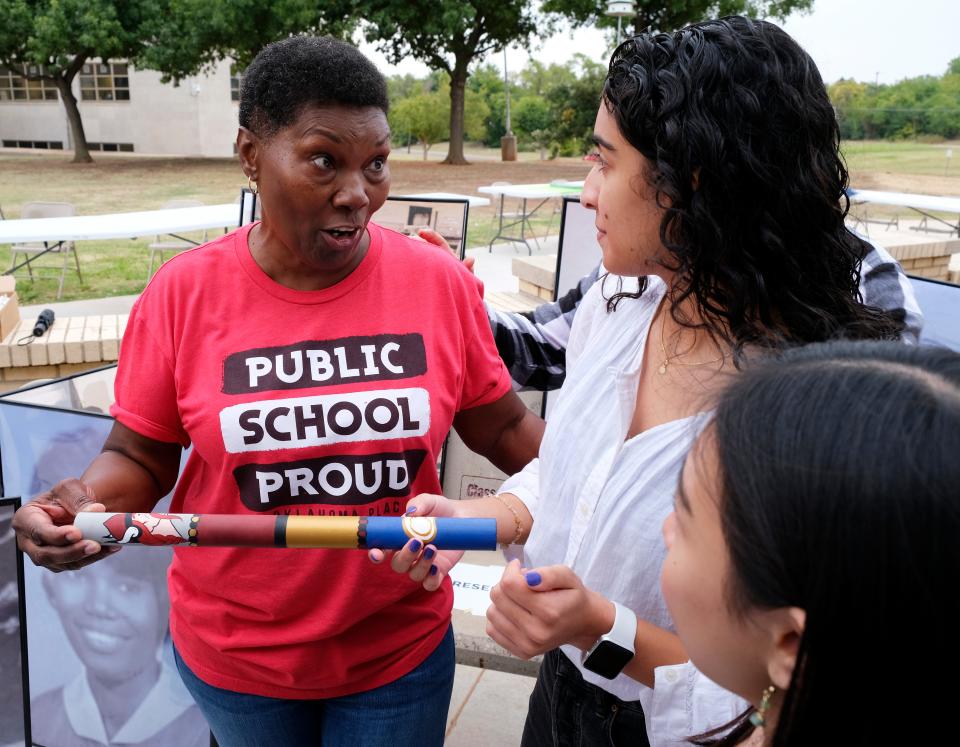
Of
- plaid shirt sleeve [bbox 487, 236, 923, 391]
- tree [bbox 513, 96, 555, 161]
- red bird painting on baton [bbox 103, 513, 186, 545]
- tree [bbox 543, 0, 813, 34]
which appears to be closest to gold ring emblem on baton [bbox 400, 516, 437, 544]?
red bird painting on baton [bbox 103, 513, 186, 545]

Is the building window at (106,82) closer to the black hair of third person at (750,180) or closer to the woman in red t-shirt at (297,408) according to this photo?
the woman in red t-shirt at (297,408)

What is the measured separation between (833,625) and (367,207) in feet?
3.72

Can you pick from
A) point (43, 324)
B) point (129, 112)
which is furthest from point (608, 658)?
point (129, 112)

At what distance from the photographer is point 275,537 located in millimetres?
1339

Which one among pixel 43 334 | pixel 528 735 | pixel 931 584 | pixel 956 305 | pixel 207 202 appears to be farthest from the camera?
pixel 207 202

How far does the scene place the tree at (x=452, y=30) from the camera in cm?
2680

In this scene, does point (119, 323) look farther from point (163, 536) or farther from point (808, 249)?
point (808, 249)

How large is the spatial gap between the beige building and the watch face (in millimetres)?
36754

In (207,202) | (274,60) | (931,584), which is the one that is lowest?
(207,202)

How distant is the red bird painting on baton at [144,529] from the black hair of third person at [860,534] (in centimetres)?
92

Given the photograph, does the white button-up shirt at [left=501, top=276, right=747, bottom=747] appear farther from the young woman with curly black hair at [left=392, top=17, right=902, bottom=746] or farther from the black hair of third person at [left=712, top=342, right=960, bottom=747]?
the black hair of third person at [left=712, top=342, right=960, bottom=747]

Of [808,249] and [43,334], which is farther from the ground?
[808,249]

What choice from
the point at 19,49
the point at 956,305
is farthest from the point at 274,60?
the point at 19,49

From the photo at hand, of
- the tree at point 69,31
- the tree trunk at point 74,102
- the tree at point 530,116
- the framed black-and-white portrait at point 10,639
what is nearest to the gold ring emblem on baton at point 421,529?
the framed black-and-white portrait at point 10,639
